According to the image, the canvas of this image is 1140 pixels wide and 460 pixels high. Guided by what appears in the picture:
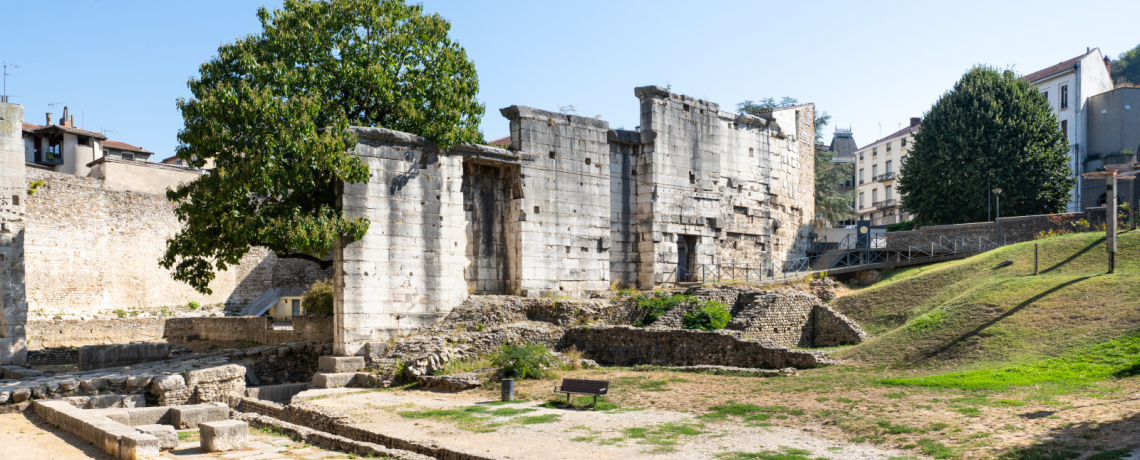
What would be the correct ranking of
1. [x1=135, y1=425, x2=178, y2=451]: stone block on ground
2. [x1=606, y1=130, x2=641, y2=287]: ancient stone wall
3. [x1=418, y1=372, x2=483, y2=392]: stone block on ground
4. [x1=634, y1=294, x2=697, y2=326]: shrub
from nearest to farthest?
[x1=135, y1=425, x2=178, y2=451]: stone block on ground
[x1=418, y1=372, x2=483, y2=392]: stone block on ground
[x1=634, y1=294, x2=697, y2=326]: shrub
[x1=606, y1=130, x2=641, y2=287]: ancient stone wall

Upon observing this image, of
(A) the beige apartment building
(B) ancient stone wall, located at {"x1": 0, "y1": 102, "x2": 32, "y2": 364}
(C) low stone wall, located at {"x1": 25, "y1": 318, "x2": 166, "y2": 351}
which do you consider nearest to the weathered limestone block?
(B) ancient stone wall, located at {"x1": 0, "y1": 102, "x2": 32, "y2": 364}

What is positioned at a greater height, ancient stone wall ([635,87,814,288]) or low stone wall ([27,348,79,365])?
ancient stone wall ([635,87,814,288])

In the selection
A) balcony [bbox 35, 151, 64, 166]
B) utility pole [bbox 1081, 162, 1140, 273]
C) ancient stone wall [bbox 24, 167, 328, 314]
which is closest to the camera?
utility pole [bbox 1081, 162, 1140, 273]

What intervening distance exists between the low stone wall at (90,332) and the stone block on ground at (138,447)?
1821cm

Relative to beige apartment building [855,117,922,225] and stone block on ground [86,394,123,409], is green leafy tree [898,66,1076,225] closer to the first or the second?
beige apartment building [855,117,922,225]

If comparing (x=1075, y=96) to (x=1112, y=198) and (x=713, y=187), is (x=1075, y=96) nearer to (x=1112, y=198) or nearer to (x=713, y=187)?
(x=713, y=187)

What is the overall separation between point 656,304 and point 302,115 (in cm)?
1002

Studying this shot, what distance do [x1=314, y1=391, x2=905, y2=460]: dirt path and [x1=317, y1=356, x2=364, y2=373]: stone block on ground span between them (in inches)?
121

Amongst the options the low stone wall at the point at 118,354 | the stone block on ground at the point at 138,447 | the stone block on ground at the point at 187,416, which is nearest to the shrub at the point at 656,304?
the stone block on ground at the point at 187,416

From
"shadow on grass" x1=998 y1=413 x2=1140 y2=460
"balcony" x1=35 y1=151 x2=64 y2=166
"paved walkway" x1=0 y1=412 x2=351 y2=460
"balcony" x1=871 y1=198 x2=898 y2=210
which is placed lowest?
"paved walkway" x1=0 y1=412 x2=351 y2=460

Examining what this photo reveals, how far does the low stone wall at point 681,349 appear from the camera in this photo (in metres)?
17.1

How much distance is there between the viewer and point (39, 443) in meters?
11.1

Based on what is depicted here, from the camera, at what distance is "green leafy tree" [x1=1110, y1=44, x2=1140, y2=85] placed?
204 feet

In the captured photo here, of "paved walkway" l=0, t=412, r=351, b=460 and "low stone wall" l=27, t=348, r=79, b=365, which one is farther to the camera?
"low stone wall" l=27, t=348, r=79, b=365
